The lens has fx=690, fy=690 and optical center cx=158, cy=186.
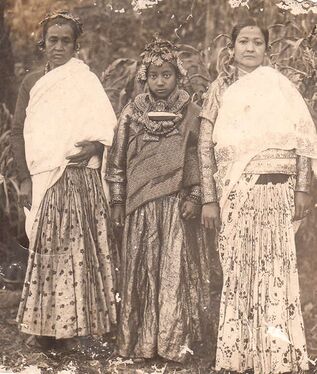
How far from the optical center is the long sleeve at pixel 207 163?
347 cm

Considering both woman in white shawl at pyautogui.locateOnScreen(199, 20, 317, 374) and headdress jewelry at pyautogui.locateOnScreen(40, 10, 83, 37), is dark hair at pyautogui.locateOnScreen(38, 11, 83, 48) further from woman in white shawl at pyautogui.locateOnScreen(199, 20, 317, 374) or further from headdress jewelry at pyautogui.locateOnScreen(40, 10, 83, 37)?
woman in white shawl at pyautogui.locateOnScreen(199, 20, 317, 374)

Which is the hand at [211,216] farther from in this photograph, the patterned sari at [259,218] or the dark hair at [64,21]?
the dark hair at [64,21]

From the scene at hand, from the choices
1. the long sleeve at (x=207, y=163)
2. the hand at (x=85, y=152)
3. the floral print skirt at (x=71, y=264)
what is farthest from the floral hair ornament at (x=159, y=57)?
the floral print skirt at (x=71, y=264)

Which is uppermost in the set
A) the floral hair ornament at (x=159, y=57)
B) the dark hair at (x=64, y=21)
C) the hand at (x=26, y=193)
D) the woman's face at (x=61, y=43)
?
the dark hair at (x=64, y=21)

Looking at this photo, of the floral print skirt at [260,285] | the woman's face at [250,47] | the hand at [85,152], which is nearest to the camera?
the floral print skirt at [260,285]

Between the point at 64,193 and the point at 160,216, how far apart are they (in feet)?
1.73

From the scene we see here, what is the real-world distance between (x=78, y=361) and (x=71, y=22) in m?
1.79

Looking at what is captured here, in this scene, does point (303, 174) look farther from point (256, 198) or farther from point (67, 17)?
point (67, 17)

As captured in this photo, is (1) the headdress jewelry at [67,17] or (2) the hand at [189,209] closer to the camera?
(2) the hand at [189,209]

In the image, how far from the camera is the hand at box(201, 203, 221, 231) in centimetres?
346

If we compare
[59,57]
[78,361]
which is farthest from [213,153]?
[78,361]

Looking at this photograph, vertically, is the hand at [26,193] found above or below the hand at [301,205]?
above

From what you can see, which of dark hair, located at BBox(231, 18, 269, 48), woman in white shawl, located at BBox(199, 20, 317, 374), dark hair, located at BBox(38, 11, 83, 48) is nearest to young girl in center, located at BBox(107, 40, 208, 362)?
woman in white shawl, located at BBox(199, 20, 317, 374)

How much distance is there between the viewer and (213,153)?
3512mm
